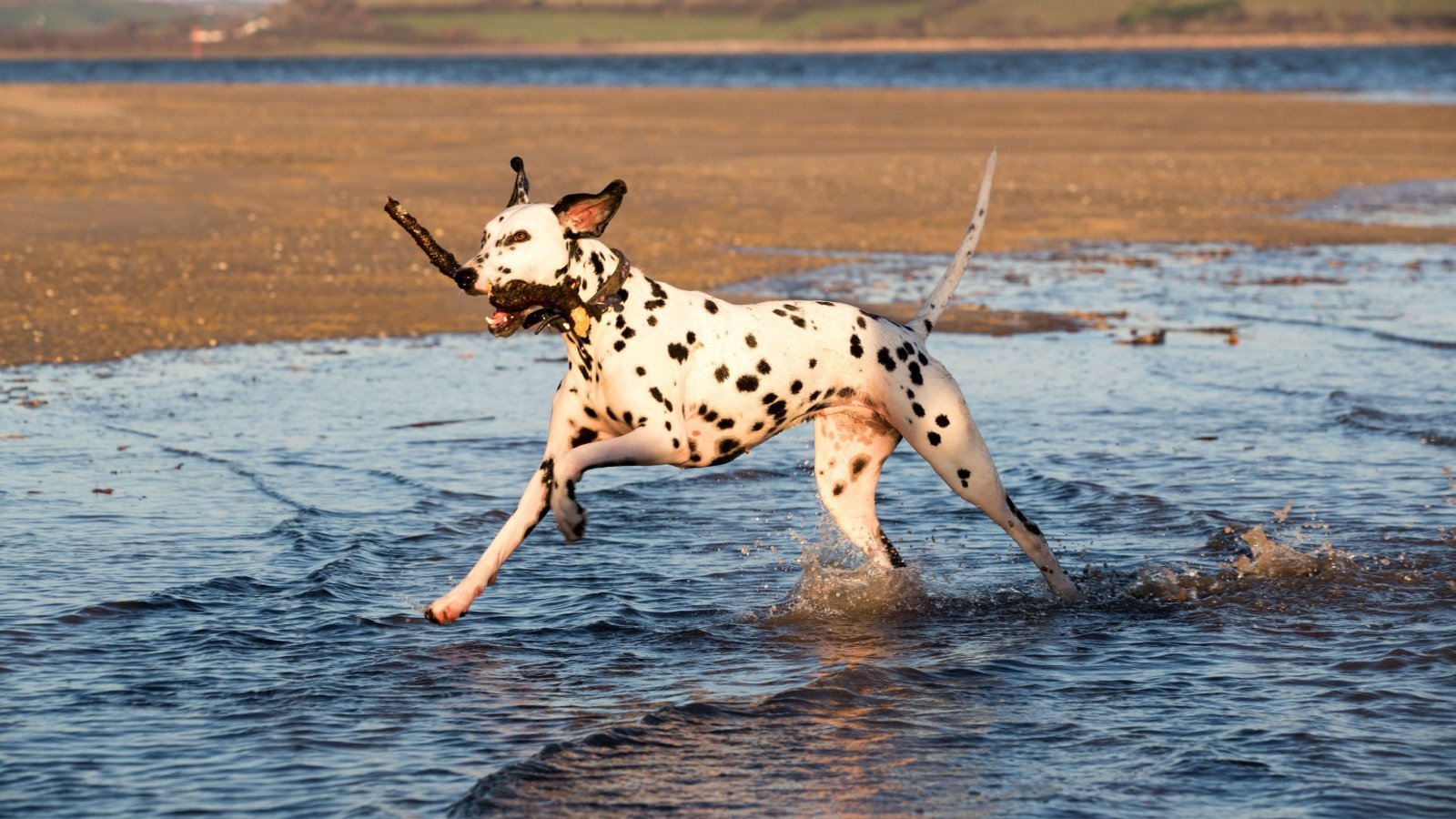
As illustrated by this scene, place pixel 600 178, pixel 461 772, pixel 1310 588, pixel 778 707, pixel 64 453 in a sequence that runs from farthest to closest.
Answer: pixel 600 178 < pixel 64 453 < pixel 1310 588 < pixel 778 707 < pixel 461 772

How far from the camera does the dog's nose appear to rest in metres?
6.59

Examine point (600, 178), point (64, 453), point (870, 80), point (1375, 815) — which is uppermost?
point (870, 80)

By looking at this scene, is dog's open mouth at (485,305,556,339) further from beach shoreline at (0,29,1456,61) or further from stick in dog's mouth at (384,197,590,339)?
beach shoreline at (0,29,1456,61)

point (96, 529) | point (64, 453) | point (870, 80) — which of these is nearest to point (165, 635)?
point (96, 529)

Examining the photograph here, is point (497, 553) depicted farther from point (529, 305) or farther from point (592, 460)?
point (529, 305)

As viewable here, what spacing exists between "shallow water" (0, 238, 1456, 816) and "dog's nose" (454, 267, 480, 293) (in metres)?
1.44

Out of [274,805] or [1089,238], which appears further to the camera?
[1089,238]

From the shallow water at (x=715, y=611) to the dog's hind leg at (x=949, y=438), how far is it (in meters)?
0.52

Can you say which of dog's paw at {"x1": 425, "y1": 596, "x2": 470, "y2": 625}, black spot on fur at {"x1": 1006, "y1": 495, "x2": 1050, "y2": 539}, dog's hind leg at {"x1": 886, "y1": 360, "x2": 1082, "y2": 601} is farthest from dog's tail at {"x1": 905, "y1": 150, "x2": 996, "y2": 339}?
dog's paw at {"x1": 425, "y1": 596, "x2": 470, "y2": 625}

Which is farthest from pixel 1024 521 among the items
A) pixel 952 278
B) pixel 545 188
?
pixel 545 188

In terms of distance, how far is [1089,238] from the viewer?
851 inches

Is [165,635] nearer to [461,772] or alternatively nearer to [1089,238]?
[461,772]

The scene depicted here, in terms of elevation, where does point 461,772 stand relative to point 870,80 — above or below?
below

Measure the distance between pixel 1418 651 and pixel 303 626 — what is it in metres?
4.34
